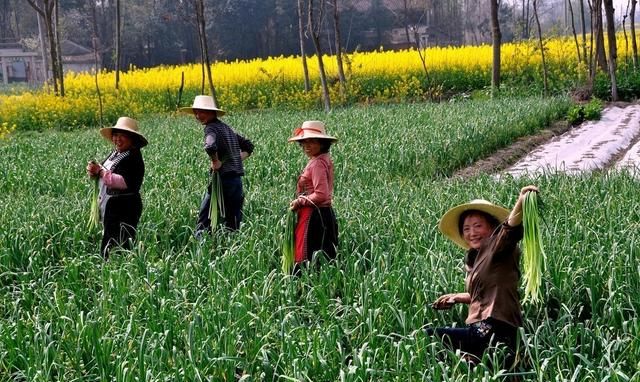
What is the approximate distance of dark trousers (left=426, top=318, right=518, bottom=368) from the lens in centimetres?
326

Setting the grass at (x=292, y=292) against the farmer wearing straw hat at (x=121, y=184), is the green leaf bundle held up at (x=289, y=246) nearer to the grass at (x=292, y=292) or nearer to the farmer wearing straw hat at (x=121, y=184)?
the grass at (x=292, y=292)

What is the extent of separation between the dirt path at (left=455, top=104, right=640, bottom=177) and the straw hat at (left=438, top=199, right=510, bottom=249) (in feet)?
16.8

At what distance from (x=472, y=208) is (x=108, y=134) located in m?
2.99

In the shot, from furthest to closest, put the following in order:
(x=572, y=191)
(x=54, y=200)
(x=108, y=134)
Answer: (x=54, y=200) < (x=572, y=191) < (x=108, y=134)

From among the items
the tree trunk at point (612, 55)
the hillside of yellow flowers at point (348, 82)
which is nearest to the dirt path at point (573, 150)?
the tree trunk at point (612, 55)

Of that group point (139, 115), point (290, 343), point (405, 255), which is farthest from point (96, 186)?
point (139, 115)

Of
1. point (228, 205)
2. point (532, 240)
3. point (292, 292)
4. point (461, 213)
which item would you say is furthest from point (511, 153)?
point (532, 240)

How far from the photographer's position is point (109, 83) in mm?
23453

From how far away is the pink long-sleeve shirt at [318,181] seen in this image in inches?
179

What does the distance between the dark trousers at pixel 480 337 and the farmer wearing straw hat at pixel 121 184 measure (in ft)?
8.45

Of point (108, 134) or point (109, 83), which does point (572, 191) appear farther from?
point (109, 83)

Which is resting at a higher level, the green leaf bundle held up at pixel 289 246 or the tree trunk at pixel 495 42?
the tree trunk at pixel 495 42

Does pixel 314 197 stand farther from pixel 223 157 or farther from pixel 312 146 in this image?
pixel 223 157

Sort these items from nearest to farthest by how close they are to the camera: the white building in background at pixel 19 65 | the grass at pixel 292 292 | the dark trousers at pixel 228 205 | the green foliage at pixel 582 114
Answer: the grass at pixel 292 292, the dark trousers at pixel 228 205, the green foliage at pixel 582 114, the white building in background at pixel 19 65
